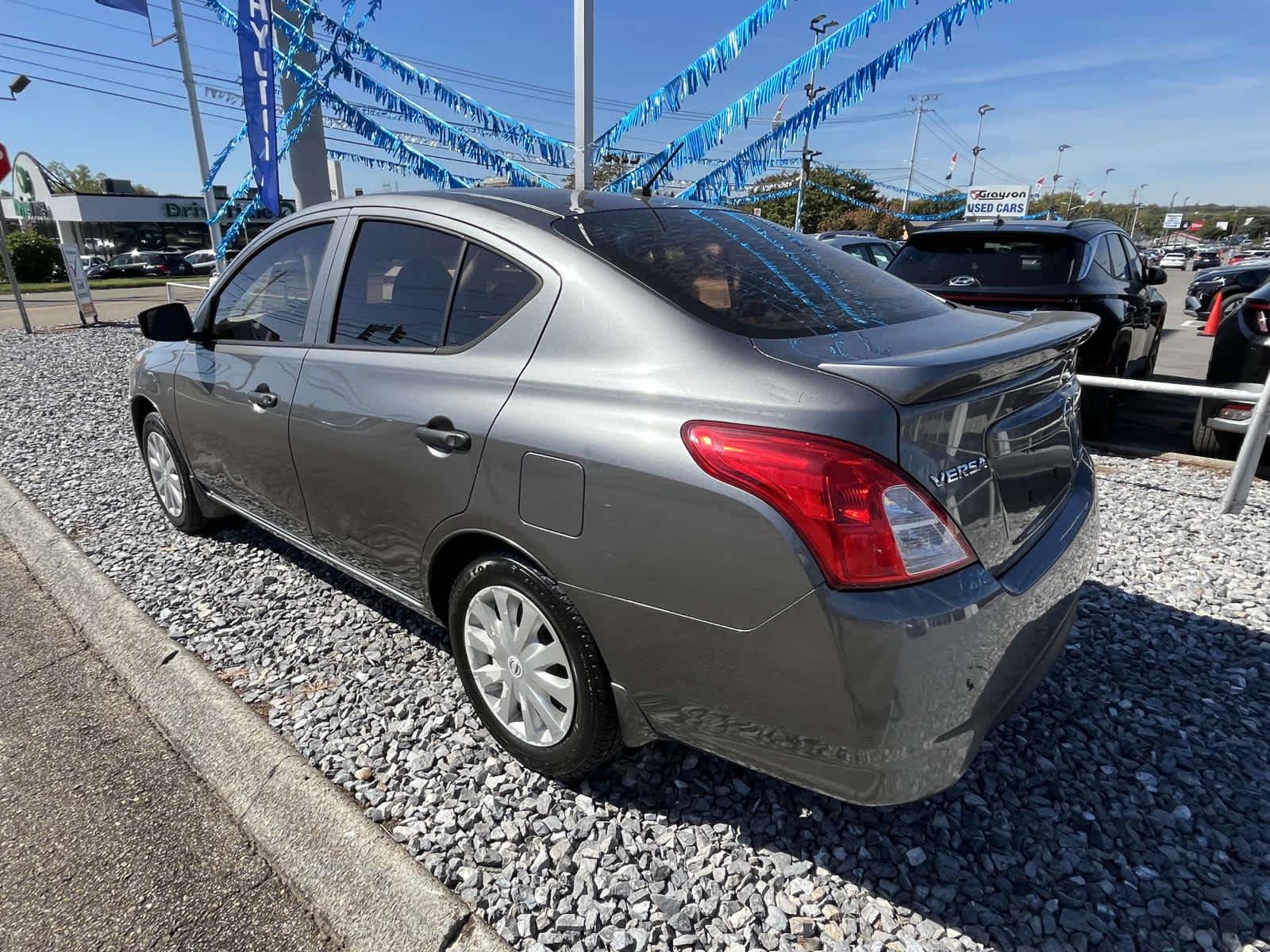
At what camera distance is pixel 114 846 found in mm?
2078

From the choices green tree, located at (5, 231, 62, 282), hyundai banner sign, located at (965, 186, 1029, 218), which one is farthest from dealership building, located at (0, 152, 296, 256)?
hyundai banner sign, located at (965, 186, 1029, 218)

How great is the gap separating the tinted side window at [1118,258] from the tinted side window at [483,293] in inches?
211

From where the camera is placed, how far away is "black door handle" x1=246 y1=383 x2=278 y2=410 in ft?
9.25

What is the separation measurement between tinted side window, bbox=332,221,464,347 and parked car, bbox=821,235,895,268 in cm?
1172

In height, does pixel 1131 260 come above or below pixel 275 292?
above

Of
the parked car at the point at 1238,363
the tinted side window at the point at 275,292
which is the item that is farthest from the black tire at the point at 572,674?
the parked car at the point at 1238,363

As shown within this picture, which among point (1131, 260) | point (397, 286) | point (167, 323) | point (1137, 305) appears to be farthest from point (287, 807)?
point (1131, 260)

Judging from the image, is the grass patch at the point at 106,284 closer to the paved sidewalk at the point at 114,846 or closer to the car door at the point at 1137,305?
the paved sidewalk at the point at 114,846

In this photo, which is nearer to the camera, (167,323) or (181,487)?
(167,323)

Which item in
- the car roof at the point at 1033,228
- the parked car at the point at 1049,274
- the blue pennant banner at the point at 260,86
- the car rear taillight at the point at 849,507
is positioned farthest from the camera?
the blue pennant banner at the point at 260,86

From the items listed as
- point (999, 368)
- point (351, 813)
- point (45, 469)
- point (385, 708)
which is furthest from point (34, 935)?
point (45, 469)

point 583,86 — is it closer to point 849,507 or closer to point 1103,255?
point 1103,255

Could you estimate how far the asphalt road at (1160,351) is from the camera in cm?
612

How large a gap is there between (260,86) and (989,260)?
23.2ft
